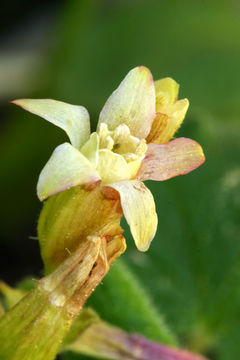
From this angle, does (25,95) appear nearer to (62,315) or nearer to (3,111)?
(3,111)

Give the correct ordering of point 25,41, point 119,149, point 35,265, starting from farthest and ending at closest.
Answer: point 25,41, point 35,265, point 119,149

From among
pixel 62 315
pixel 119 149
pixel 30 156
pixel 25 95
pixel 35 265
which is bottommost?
pixel 35 265

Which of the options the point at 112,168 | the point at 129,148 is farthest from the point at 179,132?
the point at 112,168

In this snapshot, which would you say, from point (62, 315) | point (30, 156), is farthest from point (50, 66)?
point (62, 315)

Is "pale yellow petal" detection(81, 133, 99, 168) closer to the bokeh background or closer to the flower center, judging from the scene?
the flower center

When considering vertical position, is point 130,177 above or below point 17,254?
above

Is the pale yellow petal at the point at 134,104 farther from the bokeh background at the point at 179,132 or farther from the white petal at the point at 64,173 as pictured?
the bokeh background at the point at 179,132
